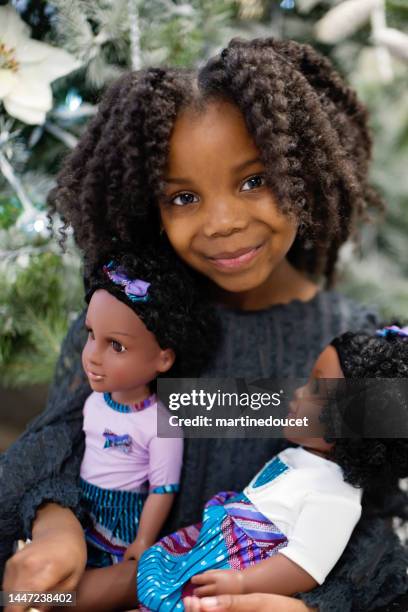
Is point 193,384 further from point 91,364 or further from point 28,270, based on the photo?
point 28,270

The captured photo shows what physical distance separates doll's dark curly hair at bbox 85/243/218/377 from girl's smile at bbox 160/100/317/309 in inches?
1.4

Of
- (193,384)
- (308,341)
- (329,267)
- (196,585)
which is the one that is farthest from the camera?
(329,267)

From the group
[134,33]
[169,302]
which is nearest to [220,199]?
[169,302]

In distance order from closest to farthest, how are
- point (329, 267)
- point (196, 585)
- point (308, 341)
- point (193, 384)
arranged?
point (196, 585)
point (193, 384)
point (308, 341)
point (329, 267)

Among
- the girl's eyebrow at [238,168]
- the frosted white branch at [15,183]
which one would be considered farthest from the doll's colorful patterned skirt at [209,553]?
the frosted white branch at [15,183]

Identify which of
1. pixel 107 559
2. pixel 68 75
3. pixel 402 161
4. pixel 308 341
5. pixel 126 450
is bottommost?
pixel 107 559

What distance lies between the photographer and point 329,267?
1.34 meters

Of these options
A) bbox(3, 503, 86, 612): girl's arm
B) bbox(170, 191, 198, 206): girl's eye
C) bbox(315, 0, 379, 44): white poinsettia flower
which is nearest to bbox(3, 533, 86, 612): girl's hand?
bbox(3, 503, 86, 612): girl's arm

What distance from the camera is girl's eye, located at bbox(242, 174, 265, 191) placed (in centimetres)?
90

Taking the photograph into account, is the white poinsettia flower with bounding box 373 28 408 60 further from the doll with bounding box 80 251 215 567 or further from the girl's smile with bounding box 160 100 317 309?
the doll with bounding box 80 251 215 567

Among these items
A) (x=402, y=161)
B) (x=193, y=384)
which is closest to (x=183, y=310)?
(x=193, y=384)

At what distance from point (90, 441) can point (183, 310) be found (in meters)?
0.25

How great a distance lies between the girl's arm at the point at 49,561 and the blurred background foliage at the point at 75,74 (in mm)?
397

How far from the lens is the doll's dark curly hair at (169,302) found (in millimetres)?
910
